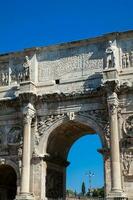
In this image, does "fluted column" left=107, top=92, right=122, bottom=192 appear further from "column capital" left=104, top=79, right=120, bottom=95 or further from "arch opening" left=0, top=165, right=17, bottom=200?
"arch opening" left=0, top=165, right=17, bottom=200

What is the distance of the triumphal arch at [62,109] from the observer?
17.0 m

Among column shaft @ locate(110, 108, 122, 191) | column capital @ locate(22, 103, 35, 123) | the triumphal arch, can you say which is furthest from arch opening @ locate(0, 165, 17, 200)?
column shaft @ locate(110, 108, 122, 191)

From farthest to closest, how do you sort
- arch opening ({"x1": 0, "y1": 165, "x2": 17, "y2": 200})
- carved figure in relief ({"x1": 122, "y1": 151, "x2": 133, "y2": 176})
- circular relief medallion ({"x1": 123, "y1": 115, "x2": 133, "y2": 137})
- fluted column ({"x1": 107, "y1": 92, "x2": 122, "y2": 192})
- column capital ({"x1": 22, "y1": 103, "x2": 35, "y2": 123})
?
arch opening ({"x1": 0, "y1": 165, "x2": 17, "y2": 200}) → column capital ({"x1": 22, "y1": 103, "x2": 35, "y2": 123}) → circular relief medallion ({"x1": 123, "y1": 115, "x2": 133, "y2": 137}) → carved figure in relief ({"x1": 122, "y1": 151, "x2": 133, "y2": 176}) → fluted column ({"x1": 107, "y1": 92, "x2": 122, "y2": 192})

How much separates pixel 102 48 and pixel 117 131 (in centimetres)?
427

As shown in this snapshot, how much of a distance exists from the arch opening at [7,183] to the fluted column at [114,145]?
6512 millimetres

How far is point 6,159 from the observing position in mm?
18734

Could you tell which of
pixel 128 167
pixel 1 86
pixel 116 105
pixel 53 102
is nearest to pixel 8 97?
pixel 1 86

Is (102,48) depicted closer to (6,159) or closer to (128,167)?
(128,167)

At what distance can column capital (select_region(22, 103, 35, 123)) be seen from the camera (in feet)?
60.1

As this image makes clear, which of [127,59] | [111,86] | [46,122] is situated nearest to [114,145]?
[111,86]

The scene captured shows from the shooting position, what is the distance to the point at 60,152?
20266 millimetres

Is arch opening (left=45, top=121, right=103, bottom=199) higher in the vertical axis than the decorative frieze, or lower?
lower

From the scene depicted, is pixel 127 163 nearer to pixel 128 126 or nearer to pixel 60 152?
pixel 128 126

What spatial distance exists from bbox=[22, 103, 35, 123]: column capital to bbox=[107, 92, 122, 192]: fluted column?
3.72 m
